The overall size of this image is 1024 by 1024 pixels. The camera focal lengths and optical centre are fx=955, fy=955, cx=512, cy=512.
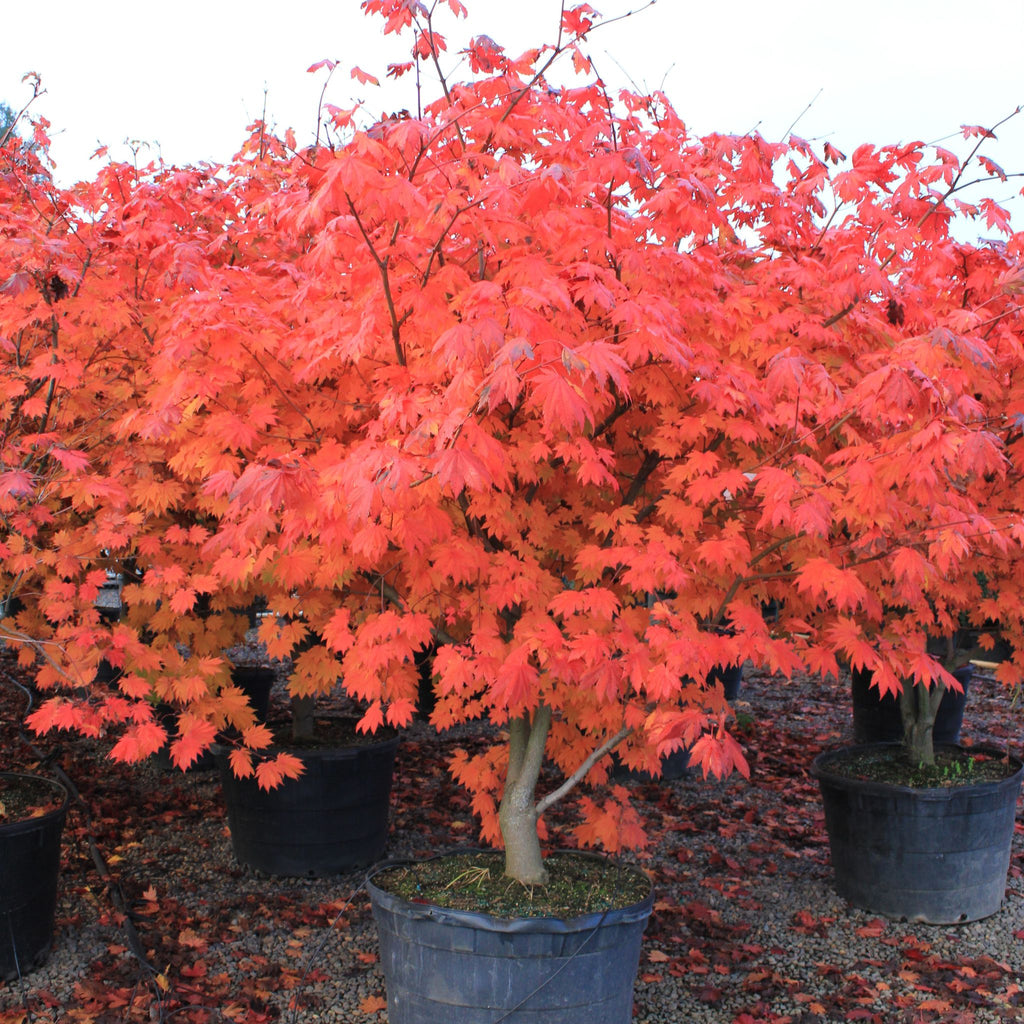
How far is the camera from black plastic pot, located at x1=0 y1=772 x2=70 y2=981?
14.0ft

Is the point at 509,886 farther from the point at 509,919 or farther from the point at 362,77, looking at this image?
→ the point at 362,77

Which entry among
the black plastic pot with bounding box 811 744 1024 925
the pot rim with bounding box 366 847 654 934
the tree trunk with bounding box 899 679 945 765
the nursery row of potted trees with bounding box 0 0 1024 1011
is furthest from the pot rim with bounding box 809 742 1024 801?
the pot rim with bounding box 366 847 654 934

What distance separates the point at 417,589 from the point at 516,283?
48.8 inches

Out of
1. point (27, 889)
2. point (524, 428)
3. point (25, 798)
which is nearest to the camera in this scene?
point (524, 428)

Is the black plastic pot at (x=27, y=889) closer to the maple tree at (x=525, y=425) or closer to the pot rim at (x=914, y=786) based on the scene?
the maple tree at (x=525, y=425)

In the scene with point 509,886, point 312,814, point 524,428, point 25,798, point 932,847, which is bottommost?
point 932,847

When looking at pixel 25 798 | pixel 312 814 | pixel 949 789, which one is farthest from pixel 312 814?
pixel 949 789

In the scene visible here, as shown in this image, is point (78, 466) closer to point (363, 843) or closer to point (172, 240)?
point (172, 240)

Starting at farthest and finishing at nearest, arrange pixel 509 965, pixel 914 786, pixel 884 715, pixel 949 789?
pixel 884 715
pixel 914 786
pixel 949 789
pixel 509 965

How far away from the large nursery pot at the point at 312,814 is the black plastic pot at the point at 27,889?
111cm

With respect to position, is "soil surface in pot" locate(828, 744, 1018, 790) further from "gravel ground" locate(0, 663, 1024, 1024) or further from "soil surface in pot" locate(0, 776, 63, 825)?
"soil surface in pot" locate(0, 776, 63, 825)

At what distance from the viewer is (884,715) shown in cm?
863

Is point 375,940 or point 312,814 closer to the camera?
point 375,940

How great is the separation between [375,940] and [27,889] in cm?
165
